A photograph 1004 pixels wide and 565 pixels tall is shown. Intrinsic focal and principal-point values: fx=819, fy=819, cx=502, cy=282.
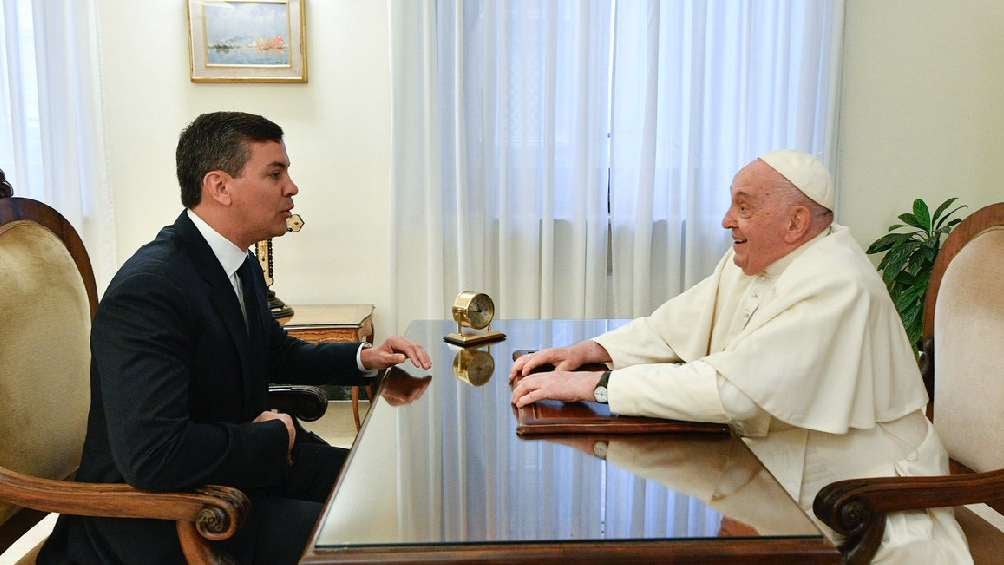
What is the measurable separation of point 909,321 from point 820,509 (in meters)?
2.98

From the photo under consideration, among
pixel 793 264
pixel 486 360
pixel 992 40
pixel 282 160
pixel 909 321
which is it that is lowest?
pixel 909 321

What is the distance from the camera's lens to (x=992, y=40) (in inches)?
173

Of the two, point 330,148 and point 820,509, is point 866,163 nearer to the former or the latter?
point 330,148

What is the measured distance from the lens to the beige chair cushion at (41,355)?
176cm

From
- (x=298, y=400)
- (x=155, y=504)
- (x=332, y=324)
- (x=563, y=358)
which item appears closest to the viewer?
(x=155, y=504)

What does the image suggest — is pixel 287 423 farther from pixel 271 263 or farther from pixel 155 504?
pixel 271 263

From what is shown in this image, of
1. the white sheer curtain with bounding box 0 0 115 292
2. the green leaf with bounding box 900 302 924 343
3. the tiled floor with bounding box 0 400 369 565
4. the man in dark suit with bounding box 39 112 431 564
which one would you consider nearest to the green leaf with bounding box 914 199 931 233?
the green leaf with bounding box 900 302 924 343

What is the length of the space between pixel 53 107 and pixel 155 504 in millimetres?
3458

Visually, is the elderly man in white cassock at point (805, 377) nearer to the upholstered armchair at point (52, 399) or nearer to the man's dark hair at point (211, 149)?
the upholstered armchair at point (52, 399)

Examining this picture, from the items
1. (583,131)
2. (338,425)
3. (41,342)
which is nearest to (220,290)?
(41,342)

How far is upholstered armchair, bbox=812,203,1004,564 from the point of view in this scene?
1546 mm

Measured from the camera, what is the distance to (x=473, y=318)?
7.83 feet

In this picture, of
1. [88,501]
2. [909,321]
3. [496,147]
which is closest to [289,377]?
[88,501]

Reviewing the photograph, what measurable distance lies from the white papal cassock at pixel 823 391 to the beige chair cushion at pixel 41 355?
1.27 metres
